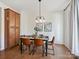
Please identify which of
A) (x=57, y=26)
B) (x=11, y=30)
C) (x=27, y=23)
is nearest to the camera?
(x=11, y=30)

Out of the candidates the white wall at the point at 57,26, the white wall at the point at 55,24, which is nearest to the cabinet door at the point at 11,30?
the white wall at the point at 55,24

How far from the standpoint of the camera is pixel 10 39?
258 inches

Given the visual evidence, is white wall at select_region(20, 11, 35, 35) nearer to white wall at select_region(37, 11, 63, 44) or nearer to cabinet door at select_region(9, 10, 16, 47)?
white wall at select_region(37, 11, 63, 44)

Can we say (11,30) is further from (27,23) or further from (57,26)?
(57,26)

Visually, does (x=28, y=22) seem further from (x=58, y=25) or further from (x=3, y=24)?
(x=3, y=24)

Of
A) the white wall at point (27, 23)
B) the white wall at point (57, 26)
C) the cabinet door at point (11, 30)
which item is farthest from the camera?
the white wall at point (27, 23)

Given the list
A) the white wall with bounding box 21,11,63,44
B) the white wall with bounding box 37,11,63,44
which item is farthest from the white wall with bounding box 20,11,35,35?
the white wall with bounding box 37,11,63,44

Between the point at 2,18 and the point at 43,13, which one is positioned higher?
the point at 43,13

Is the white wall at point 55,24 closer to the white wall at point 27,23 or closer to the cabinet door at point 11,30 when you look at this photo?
the white wall at point 27,23

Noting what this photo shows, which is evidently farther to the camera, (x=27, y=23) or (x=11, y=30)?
(x=27, y=23)

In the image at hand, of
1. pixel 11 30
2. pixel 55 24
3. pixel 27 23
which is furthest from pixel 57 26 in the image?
pixel 11 30

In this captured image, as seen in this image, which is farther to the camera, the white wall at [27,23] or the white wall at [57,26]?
the white wall at [27,23]

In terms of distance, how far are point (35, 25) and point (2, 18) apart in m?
3.47

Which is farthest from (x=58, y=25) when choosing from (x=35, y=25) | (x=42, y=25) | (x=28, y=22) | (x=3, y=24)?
(x=3, y=24)
